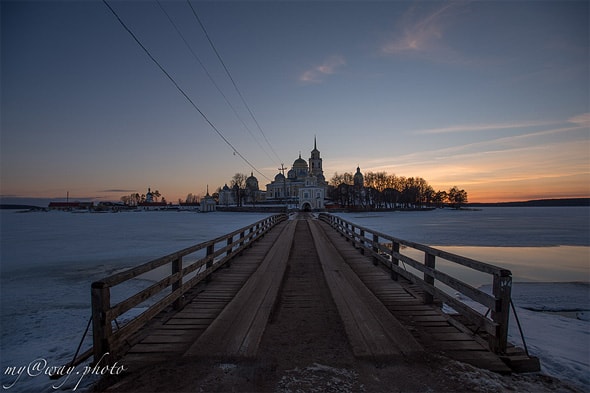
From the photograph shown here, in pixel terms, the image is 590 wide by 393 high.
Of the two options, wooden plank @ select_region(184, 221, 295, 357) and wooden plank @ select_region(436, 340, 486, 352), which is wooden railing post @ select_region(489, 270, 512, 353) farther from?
wooden plank @ select_region(184, 221, 295, 357)

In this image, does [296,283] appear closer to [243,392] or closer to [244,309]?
[244,309]

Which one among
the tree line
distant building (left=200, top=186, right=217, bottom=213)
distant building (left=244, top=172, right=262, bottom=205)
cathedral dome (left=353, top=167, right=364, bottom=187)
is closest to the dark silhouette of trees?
the tree line

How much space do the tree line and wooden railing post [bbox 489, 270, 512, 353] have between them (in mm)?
96468

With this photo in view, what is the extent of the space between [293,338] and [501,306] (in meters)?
2.85

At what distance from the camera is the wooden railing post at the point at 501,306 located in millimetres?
3928

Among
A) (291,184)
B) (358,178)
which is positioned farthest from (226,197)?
(358,178)

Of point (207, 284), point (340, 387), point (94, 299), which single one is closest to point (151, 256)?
point (207, 284)

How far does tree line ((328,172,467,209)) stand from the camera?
103938 millimetres

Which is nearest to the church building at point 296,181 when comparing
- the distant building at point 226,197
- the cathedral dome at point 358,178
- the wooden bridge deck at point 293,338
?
the cathedral dome at point 358,178

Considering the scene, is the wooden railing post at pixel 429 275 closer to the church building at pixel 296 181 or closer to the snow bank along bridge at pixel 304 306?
the snow bank along bridge at pixel 304 306

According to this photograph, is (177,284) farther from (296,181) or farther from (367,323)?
(296,181)

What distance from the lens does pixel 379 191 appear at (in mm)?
117188

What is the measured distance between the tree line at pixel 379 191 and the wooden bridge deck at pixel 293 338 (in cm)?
9346

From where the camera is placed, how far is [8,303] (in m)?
9.00
